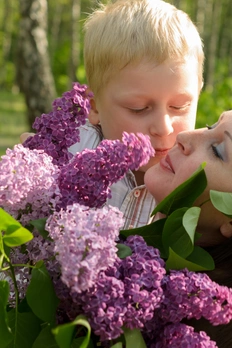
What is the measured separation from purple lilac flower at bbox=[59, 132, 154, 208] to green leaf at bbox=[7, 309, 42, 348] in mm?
298

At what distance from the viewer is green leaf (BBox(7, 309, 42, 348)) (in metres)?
1.80

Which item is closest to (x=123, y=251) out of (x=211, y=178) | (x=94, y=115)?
(x=211, y=178)

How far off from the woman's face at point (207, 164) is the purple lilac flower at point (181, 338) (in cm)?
47

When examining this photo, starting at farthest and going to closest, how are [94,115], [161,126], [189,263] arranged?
[94,115] < [161,126] < [189,263]

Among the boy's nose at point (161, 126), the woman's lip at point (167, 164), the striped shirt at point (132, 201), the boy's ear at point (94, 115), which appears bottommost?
the striped shirt at point (132, 201)

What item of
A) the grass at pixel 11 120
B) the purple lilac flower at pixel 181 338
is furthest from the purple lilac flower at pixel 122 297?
the grass at pixel 11 120

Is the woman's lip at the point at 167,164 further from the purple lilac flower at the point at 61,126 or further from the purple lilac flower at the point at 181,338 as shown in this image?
the purple lilac flower at the point at 181,338

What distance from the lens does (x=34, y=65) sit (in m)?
12.2

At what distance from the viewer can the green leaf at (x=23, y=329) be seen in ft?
5.91

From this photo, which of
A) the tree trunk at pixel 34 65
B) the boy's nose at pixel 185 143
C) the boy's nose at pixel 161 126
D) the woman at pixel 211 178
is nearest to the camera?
the woman at pixel 211 178

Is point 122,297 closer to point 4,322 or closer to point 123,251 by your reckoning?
point 123,251

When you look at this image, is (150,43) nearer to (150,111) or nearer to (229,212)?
(150,111)

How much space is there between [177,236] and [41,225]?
370 millimetres

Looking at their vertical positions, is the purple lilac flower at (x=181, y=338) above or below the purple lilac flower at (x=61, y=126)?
below
